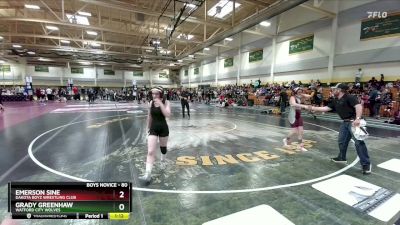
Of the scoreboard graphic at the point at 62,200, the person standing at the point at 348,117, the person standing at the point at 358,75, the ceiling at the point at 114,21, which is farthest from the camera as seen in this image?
the ceiling at the point at 114,21

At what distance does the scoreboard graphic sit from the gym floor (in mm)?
1093

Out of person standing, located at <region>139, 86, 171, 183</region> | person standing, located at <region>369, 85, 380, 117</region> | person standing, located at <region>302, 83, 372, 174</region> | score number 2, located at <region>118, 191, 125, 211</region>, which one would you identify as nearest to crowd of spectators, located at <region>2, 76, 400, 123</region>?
person standing, located at <region>369, 85, 380, 117</region>

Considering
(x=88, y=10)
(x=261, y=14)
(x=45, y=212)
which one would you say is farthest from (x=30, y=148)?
(x=88, y=10)

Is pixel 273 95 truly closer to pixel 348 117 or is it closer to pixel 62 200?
pixel 348 117

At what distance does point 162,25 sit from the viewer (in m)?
23.1

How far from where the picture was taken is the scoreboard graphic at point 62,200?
1748mm

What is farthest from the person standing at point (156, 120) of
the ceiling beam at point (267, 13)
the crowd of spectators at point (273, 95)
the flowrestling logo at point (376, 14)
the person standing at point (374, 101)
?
the flowrestling logo at point (376, 14)

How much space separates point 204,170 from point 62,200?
3.07 meters

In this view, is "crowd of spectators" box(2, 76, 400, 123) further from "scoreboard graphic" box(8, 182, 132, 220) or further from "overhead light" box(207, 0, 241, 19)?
"overhead light" box(207, 0, 241, 19)

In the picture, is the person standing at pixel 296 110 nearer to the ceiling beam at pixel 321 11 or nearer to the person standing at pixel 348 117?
the person standing at pixel 348 117

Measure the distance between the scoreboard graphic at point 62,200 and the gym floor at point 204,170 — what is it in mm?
1093

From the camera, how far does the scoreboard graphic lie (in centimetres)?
175

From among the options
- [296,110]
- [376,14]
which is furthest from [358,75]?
[296,110]

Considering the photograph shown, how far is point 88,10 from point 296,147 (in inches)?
806
